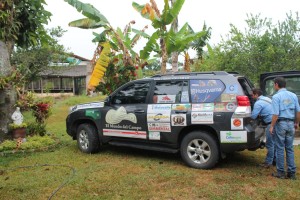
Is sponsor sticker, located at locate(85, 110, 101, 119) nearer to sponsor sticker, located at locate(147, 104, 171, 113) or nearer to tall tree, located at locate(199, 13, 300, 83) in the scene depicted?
sponsor sticker, located at locate(147, 104, 171, 113)

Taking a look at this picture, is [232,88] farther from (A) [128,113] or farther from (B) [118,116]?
(B) [118,116]

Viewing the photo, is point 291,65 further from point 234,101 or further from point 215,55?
point 234,101

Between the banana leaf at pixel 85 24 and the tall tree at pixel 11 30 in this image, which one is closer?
the tall tree at pixel 11 30

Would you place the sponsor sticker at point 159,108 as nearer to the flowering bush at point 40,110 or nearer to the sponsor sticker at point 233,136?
the sponsor sticker at point 233,136

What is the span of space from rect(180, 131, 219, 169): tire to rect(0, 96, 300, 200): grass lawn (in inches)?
6.9


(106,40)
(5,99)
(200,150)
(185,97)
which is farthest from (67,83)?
(200,150)

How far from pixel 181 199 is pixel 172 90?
2467 mm

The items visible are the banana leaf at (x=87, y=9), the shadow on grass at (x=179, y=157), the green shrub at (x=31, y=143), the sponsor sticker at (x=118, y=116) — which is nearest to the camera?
the shadow on grass at (x=179, y=157)

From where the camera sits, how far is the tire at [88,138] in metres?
7.22

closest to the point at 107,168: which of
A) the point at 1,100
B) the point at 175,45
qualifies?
the point at 1,100

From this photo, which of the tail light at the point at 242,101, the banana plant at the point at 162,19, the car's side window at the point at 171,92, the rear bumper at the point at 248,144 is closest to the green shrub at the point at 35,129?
the car's side window at the point at 171,92

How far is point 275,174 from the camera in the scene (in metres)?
5.31

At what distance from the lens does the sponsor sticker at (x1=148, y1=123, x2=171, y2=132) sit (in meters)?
6.06

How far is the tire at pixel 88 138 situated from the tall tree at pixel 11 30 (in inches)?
88.9
